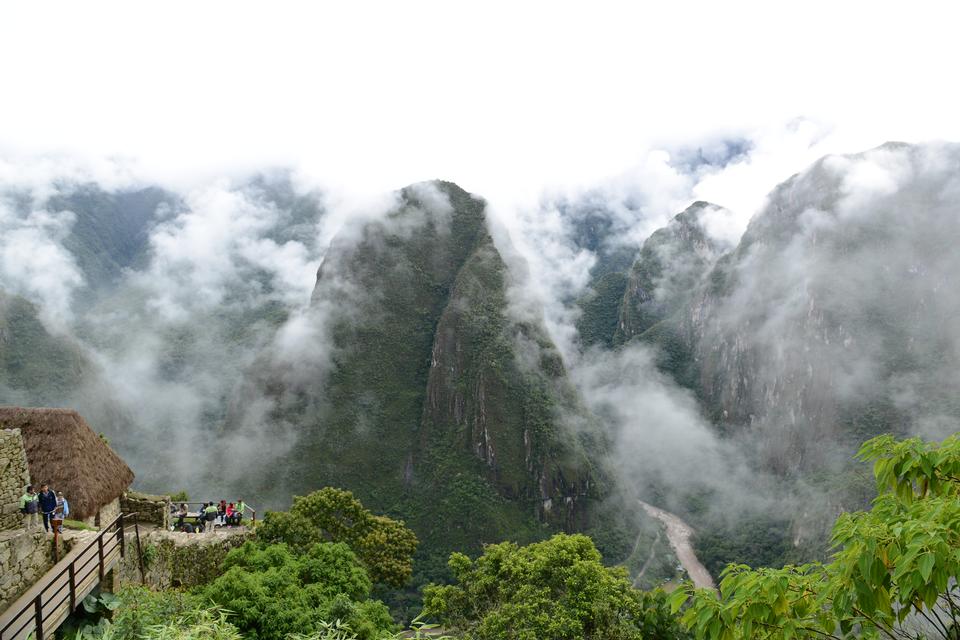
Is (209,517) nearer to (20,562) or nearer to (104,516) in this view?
(104,516)

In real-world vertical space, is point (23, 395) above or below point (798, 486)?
above

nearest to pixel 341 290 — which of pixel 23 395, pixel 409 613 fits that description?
pixel 23 395

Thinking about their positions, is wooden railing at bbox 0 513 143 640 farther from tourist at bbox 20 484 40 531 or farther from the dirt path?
the dirt path

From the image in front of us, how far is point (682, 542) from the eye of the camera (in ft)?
219

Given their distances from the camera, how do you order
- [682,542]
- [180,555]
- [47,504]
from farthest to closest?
1. [682,542]
2. [180,555]
3. [47,504]

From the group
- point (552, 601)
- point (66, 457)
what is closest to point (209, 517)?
point (66, 457)

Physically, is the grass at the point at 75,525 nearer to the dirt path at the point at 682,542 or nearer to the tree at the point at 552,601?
the tree at the point at 552,601

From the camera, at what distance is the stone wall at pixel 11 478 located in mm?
9242

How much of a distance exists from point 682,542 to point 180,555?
63.1 meters

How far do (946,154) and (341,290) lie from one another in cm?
9123

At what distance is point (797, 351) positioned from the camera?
82188 millimetres

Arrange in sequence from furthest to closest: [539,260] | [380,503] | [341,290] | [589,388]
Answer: [539,260] < [589,388] < [341,290] < [380,503]

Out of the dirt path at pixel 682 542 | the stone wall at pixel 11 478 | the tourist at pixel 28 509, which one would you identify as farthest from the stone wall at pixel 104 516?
the dirt path at pixel 682 542

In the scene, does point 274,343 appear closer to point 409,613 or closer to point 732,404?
point 409,613
